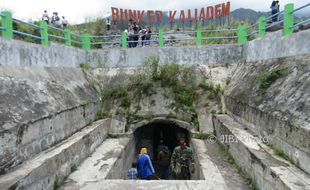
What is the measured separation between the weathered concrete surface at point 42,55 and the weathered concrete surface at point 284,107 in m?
5.36

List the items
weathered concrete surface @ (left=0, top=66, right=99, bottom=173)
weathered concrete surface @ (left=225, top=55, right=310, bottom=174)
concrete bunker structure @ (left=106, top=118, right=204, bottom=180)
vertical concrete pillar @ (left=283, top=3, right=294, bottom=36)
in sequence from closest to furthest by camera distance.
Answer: weathered concrete surface @ (left=225, top=55, right=310, bottom=174) < weathered concrete surface @ (left=0, top=66, right=99, bottom=173) < vertical concrete pillar @ (left=283, top=3, right=294, bottom=36) < concrete bunker structure @ (left=106, top=118, right=204, bottom=180)

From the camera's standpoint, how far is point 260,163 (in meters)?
4.87

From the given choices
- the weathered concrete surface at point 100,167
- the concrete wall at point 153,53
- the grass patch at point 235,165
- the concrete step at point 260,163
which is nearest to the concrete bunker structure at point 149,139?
the weathered concrete surface at point 100,167

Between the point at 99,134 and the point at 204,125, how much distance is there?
3.59 metres

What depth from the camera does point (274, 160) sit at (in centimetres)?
486

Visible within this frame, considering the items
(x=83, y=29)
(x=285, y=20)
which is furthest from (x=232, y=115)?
(x=83, y=29)

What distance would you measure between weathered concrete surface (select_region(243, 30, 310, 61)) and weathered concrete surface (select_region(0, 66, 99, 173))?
5.44 meters

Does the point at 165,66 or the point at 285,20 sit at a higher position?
the point at 285,20

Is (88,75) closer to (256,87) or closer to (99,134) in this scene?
(99,134)

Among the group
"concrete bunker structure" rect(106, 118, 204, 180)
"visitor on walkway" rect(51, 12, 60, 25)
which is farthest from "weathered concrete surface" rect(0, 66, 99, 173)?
"visitor on walkway" rect(51, 12, 60, 25)

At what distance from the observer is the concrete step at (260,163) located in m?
3.97

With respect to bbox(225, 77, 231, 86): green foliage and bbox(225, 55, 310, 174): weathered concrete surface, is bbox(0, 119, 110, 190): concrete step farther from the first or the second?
bbox(225, 77, 231, 86): green foliage

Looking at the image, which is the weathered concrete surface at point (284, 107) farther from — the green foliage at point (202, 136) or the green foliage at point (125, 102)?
the green foliage at point (125, 102)

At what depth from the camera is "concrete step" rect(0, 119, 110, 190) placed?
4113 mm
